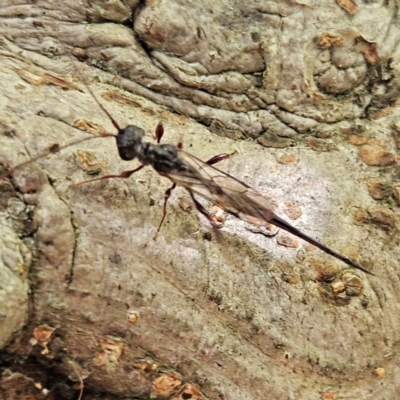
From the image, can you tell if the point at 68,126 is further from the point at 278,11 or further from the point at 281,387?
the point at 281,387

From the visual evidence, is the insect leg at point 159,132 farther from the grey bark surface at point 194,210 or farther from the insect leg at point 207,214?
the insect leg at point 207,214

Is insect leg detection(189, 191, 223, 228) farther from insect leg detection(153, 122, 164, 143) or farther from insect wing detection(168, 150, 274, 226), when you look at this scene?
insect leg detection(153, 122, 164, 143)

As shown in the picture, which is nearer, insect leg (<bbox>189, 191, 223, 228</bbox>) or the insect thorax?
the insect thorax

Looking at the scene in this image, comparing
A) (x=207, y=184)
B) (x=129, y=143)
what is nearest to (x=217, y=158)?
(x=207, y=184)

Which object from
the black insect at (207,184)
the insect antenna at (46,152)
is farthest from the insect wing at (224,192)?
the insect antenna at (46,152)

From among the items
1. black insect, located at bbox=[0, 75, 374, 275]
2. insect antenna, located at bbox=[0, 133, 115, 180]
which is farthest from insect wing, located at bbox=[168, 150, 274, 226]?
insect antenna, located at bbox=[0, 133, 115, 180]

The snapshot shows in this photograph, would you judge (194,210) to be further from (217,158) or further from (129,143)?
(129,143)
